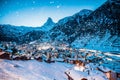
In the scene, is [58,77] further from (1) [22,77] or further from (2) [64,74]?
(1) [22,77]

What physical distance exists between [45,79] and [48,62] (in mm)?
13359

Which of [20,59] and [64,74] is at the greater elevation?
[20,59]

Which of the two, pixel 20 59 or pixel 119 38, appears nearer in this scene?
pixel 20 59

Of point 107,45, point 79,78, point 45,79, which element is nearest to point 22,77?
point 45,79

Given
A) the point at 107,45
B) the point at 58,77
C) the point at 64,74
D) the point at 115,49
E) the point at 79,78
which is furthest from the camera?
the point at 107,45

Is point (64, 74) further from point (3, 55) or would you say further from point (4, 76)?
point (4, 76)

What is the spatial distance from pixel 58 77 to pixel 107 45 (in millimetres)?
172902

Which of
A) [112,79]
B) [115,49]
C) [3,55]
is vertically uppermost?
[3,55]

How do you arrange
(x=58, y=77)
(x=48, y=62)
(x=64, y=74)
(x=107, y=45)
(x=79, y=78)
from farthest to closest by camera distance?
(x=107, y=45), (x=48, y=62), (x=64, y=74), (x=58, y=77), (x=79, y=78)

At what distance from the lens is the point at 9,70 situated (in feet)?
69.6

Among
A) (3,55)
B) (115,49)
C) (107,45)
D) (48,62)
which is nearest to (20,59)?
(3,55)

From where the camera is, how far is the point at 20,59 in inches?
1222

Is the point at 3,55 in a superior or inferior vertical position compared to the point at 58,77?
superior

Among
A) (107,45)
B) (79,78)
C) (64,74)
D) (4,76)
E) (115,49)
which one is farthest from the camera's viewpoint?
(107,45)
